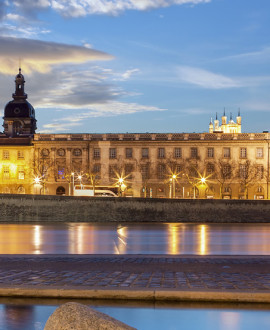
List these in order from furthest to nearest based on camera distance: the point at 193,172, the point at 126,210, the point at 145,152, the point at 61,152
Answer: the point at 61,152
the point at 145,152
the point at 193,172
the point at 126,210

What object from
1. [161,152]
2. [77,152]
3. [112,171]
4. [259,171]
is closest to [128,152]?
[112,171]

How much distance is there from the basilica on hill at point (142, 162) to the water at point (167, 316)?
323 ft

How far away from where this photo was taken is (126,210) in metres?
48.2

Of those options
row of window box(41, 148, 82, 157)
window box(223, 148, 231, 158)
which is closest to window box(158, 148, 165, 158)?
window box(223, 148, 231, 158)

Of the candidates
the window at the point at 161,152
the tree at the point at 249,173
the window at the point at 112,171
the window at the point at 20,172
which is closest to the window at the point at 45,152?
the window at the point at 20,172

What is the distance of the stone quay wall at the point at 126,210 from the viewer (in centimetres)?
4709

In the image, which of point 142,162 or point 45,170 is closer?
point 45,170

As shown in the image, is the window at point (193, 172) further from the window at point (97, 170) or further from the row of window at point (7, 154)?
the row of window at point (7, 154)

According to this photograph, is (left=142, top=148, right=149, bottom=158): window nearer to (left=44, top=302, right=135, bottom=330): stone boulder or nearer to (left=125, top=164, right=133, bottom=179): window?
(left=125, top=164, right=133, bottom=179): window

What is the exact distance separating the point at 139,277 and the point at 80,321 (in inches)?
286

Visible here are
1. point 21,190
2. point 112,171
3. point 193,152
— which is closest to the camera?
point 193,152

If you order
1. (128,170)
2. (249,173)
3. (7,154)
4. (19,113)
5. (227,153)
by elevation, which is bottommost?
(249,173)

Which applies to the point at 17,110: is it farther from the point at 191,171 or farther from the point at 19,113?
the point at 191,171

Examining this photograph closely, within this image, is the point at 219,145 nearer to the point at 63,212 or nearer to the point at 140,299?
the point at 63,212
